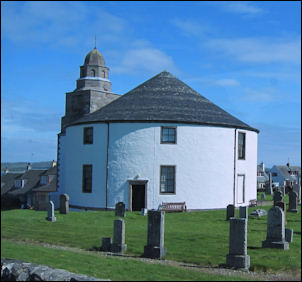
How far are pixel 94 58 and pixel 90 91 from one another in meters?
4.31

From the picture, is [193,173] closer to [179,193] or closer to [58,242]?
[179,193]

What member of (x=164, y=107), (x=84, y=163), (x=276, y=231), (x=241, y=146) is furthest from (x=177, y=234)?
(x=241, y=146)

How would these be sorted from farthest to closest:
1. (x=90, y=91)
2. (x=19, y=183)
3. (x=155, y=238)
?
(x=19, y=183) < (x=90, y=91) < (x=155, y=238)

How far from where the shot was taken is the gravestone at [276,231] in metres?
16.5

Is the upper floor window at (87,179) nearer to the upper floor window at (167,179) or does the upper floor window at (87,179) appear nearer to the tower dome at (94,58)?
the upper floor window at (167,179)

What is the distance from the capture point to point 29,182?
2694 inches

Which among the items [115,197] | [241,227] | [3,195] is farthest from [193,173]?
[3,195]

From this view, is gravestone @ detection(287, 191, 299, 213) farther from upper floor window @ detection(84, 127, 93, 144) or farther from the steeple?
the steeple

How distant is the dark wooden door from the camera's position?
3334cm

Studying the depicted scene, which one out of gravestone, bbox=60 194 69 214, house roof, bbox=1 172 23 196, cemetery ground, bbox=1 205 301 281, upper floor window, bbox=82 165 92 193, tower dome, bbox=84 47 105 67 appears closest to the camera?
cemetery ground, bbox=1 205 301 281

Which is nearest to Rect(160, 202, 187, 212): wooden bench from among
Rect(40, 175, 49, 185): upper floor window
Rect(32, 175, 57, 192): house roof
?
Rect(32, 175, 57, 192): house roof

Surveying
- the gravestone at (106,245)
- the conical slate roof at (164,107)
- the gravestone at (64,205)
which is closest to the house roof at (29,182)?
the conical slate roof at (164,107)

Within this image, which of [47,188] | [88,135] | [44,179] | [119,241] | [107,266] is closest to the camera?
[107,266]

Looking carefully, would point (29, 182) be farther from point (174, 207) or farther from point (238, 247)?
point (238, 247)
